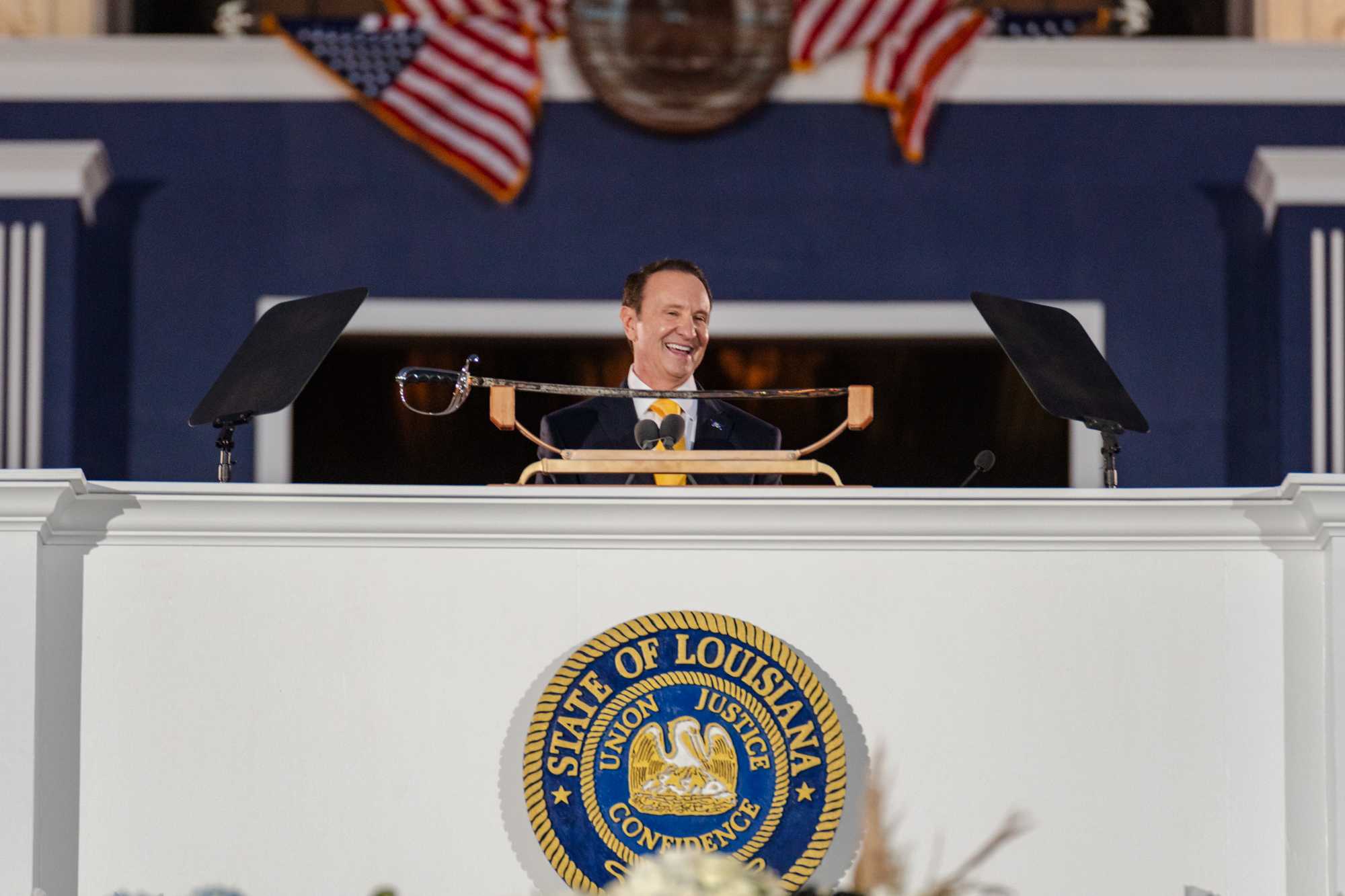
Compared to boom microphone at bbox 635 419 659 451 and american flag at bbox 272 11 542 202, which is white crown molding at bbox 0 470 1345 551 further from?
american flag at bbox 272 11 542 202

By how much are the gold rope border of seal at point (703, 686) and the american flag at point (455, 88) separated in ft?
12.5

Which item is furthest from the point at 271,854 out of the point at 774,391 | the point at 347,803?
the point at 774,391

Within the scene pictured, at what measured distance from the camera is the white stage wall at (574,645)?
240 cm

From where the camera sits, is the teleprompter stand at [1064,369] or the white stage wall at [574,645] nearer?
the white stage wall at [574,645]

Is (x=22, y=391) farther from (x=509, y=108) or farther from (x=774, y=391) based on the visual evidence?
(x=774, y=391)

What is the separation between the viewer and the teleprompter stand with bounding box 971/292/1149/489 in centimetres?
280

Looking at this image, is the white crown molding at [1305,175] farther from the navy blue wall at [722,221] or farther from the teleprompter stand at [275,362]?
the teleprompter stand at [275,362]

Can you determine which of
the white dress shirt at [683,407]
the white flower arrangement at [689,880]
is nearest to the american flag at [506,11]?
the white dress shirt at [683,407]

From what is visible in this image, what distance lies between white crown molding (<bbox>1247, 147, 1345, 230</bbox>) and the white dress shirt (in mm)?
2859

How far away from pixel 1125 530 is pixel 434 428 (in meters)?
4.18

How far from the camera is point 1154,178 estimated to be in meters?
5.92

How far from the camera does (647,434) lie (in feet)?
9.05

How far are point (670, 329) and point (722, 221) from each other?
2.34 meters

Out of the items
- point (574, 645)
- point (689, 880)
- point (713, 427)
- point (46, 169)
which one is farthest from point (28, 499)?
point (46, 169)
